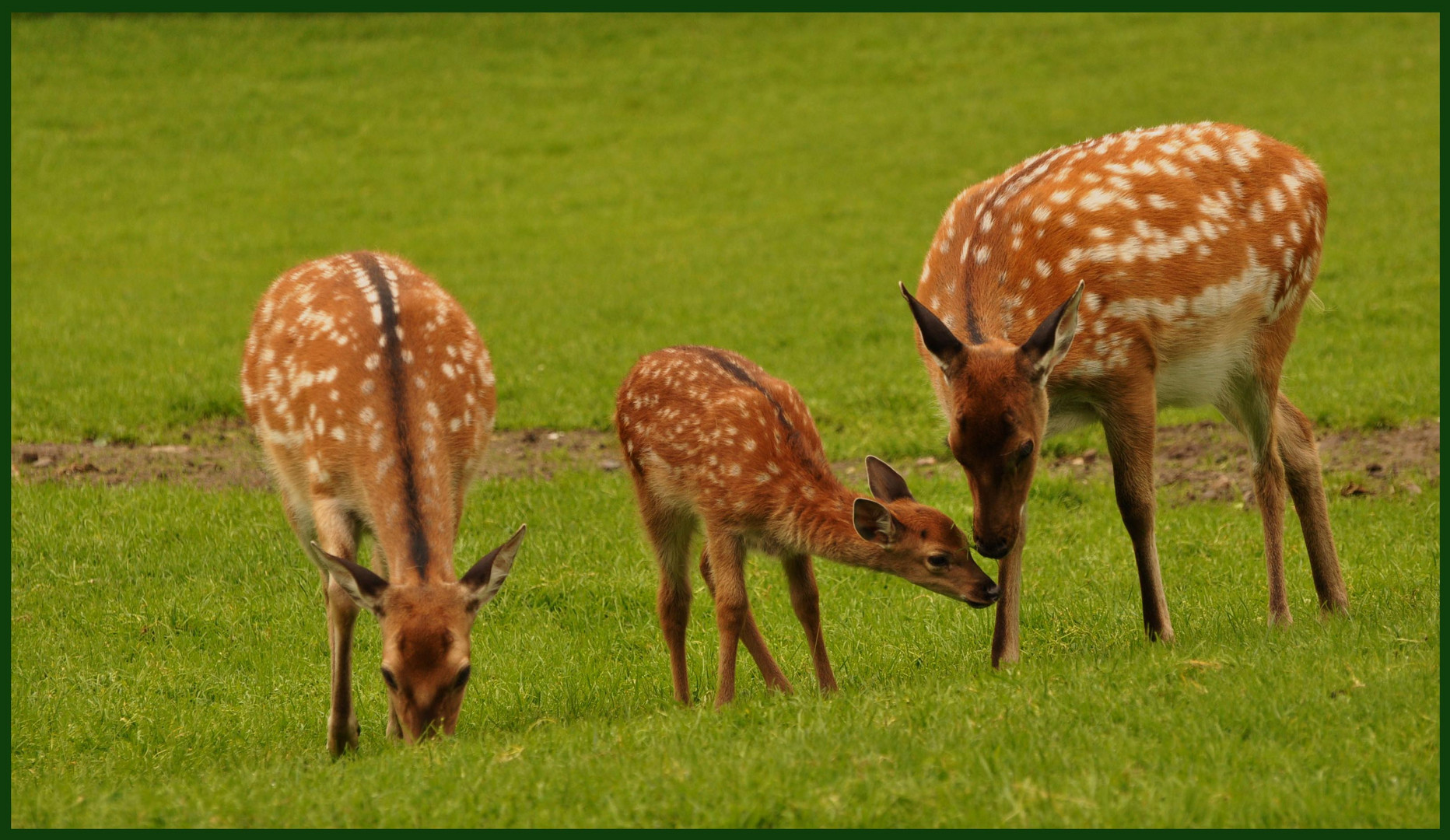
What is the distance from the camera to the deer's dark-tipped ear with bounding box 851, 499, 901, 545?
6.82 m

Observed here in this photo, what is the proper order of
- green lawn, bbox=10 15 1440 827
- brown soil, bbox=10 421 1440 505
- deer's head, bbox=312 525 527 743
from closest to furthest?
green lawn, bbox=10 15 1440 827, deer's head, bbox=312 525 527 743, brown soil, bbox=10 421 1440 505

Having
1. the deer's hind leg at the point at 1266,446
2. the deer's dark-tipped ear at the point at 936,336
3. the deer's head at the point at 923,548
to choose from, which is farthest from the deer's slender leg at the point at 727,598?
the deer's hind leg at the point at 1266,446

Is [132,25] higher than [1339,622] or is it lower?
higher

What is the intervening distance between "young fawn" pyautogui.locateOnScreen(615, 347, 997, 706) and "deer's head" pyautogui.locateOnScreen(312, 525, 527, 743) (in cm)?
127

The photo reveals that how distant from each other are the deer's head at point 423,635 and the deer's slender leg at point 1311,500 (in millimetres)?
4295

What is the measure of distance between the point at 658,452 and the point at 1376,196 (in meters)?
16.0

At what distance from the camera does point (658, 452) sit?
7.43 metres

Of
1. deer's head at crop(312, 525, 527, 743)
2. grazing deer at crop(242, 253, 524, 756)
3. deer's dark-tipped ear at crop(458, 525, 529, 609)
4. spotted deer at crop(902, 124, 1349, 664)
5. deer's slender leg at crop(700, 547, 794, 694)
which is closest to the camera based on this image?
deer's head at crop(312, 525, 527, 743)

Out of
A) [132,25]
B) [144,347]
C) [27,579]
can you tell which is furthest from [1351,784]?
[132,25]

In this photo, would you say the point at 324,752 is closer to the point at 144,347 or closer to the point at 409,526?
the point at 409,526

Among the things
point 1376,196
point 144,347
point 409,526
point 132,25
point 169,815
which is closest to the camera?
point 169,815

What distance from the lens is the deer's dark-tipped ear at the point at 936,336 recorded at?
6457mm

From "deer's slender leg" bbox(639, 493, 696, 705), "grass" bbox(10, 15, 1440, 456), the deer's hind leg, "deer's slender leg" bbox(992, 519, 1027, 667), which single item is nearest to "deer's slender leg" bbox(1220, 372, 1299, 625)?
the deer's hind leg

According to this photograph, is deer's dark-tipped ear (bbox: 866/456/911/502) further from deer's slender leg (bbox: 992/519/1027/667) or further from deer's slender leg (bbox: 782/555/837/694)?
deer's slender leg (bbox: 992/519/1027/667)
